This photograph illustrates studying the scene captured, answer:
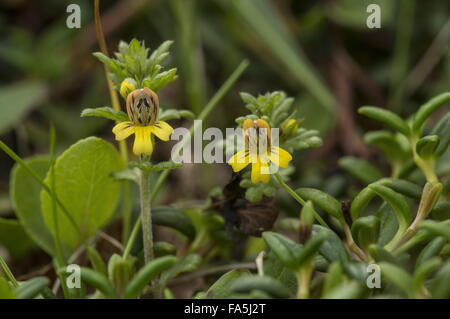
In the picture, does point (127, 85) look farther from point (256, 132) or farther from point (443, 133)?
point (443, 133)

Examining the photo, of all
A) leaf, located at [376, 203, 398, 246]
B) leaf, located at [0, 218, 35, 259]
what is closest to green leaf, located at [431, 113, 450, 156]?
leaf, located at [376, 203, 398, 246]

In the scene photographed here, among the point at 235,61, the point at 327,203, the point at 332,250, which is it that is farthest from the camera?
the point at 235,61

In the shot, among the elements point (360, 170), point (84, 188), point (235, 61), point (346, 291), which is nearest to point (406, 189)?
point (360, 170)

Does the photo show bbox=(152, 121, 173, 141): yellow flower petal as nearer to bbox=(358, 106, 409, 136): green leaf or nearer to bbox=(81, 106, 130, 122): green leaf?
bbox=(81, 106, 130, 122): green leaf

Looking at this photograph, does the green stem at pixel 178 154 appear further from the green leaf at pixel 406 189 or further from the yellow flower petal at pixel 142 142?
the green leaf at pixel 406 189

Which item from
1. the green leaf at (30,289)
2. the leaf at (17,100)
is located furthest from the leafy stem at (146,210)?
the leaf at (17,100)

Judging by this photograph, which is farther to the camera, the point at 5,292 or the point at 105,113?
the point at 105,113
